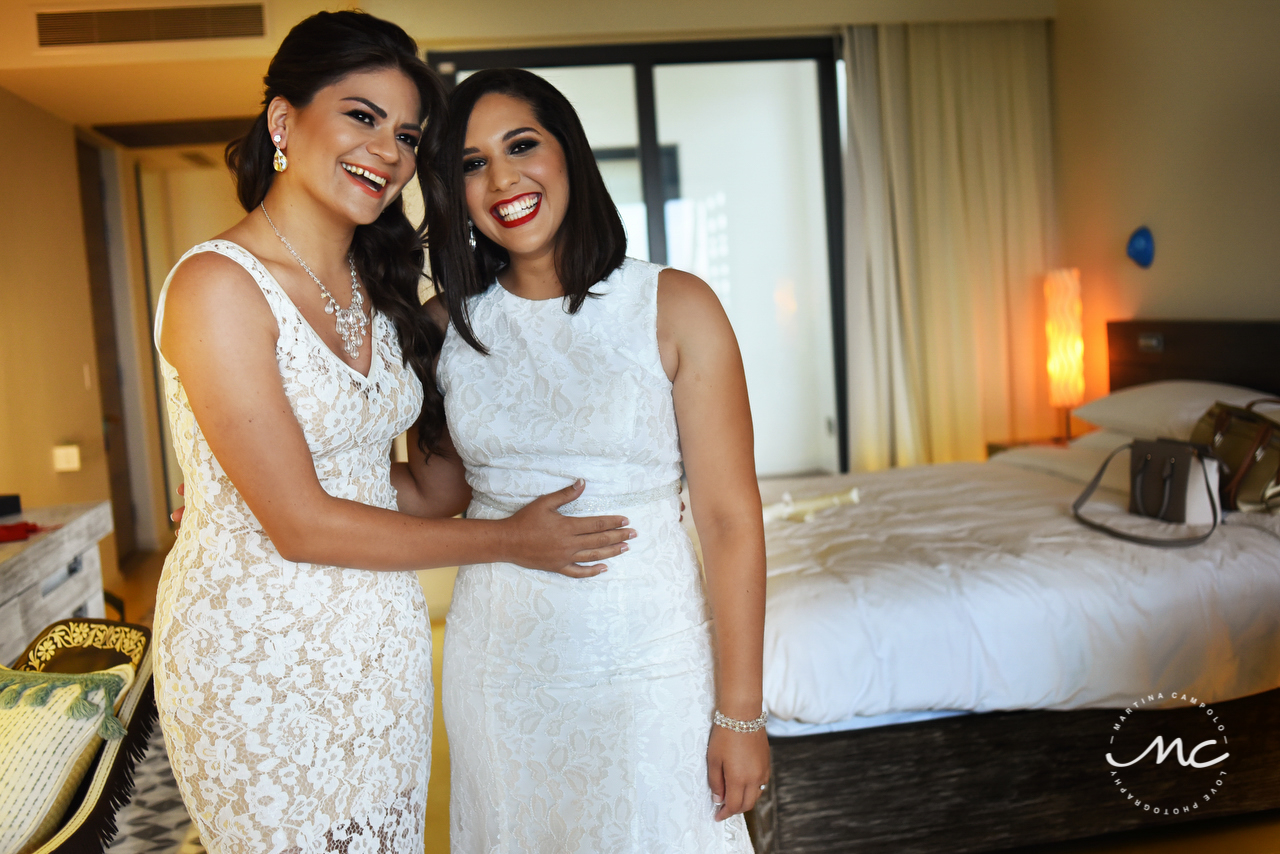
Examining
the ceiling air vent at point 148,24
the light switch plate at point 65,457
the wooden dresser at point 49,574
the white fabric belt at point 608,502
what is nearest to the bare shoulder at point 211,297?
the white fabric belt at point 608,502

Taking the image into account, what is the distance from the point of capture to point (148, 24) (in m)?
4.25

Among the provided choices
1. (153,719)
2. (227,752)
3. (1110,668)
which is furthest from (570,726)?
(1110,668)

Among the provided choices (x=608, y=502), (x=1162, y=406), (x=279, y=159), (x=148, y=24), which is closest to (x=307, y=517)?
(x=608, y=502)

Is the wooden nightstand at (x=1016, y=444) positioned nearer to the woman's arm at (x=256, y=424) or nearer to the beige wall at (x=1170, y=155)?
the beige wall at (x=1170, y=155)

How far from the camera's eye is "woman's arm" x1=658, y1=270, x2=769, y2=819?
1394mm

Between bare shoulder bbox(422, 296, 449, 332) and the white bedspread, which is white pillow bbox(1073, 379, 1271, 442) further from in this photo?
bare shoulder bbox(422, 296, 449, 332)

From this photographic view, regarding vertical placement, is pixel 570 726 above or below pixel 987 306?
below

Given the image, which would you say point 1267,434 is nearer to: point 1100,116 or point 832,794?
point 832,794

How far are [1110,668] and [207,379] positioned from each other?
203cm

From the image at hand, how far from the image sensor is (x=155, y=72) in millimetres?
4453

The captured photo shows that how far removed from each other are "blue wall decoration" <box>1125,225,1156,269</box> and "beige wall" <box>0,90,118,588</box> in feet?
16.6

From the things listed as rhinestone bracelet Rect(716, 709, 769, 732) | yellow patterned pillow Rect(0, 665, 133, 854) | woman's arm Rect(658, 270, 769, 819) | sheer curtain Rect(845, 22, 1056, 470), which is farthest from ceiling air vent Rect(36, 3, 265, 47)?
rhinestone bracelet Rect(716, 709, 769, 732)

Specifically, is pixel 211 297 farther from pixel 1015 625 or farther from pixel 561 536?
→ pixel 1015 625

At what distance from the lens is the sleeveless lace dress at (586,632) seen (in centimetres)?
138
